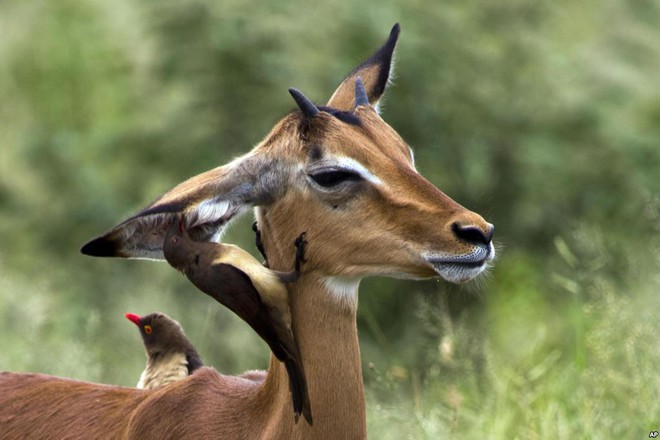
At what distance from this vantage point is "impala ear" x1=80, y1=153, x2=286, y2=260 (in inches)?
190

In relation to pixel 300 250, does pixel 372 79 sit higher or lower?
higher

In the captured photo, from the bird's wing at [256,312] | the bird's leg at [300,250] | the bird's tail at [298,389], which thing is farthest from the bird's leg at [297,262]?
the bird's tail at [298,389]

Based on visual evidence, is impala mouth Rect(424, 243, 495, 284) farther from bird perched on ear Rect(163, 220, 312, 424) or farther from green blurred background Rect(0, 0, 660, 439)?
A: green blurred background Rect(0, 0, 660, 439)

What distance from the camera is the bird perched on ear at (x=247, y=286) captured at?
4762mm

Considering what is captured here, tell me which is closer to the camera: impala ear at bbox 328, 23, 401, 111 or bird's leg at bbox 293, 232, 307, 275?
bird's leg at bbox 293, 232, 307, 275

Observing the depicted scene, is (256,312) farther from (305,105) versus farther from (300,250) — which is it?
(305,105)

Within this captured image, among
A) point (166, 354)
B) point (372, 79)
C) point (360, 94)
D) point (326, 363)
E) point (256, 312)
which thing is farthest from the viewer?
point (166, 354)

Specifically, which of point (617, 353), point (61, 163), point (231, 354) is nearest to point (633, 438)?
point (617, 353)

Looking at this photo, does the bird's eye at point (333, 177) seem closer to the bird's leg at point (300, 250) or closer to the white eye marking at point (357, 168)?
the white eye marking at point (357, 168)

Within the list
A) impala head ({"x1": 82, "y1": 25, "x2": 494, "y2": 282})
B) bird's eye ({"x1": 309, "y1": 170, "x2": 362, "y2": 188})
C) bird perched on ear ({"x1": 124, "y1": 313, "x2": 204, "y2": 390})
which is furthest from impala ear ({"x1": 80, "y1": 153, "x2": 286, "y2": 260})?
bird perched on ear ({"x1": 124, "y1": 313, "x2": 204, "y2": 390})

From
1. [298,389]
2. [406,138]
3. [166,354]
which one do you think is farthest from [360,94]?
[406,138]

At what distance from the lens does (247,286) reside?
4.75 metres

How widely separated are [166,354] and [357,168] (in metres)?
1.83

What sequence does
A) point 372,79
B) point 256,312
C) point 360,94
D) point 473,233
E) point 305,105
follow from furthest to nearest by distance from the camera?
point 372,79 < point 360,94 < point 305,105 < point 256,312 < point 473,233
